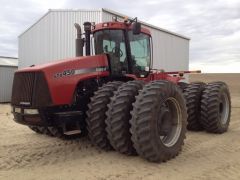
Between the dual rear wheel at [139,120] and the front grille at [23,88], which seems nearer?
the dual rear wheel at [139,120]

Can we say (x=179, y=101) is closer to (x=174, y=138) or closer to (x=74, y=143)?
(x=174, y=138)

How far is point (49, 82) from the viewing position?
6543 millimetres

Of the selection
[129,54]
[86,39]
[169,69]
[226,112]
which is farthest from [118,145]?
[169,69]

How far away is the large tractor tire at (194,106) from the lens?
9.45 metres

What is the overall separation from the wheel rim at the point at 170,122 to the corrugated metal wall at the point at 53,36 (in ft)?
37.7

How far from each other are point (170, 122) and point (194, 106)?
2556mm

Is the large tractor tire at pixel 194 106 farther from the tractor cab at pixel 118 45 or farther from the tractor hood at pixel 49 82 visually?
the tractor hood at pixel 49 82

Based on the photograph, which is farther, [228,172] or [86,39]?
[86,39]

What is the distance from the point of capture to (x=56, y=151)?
290 inches

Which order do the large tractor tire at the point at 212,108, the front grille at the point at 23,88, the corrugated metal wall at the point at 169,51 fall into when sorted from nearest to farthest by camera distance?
the front grille at the point at 23,88
the large tractor tire at the point at 212,108
the corrugated metal wall at the point at 169,51

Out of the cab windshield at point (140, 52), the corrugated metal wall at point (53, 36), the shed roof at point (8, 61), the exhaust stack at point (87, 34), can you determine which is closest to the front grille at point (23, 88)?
the exhaust stack at point (87, 34)

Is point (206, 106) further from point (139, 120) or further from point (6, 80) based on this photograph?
point (6, 80)

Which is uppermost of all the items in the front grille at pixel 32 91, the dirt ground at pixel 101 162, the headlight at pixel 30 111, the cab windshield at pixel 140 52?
the cab windshield at pixel 140 52

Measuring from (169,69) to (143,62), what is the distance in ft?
53.6
